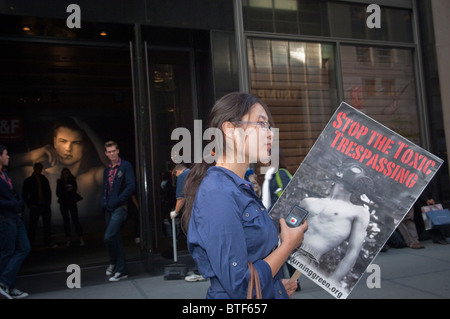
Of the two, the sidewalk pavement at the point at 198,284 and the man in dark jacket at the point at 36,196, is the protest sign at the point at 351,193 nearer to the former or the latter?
the sidewalk pavement at the point at 198,284

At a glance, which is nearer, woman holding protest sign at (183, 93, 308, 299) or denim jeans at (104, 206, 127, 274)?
woman holding protest sign at (183, 93, 308, 299)

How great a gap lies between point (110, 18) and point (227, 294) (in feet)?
19.0

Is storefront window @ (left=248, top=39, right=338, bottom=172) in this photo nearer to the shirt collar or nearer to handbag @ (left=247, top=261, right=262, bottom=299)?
the shirt collar

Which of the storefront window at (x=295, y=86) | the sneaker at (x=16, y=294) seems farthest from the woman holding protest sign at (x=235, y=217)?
the storefront window at (x=295, y=86)

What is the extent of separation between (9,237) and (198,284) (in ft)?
8.44

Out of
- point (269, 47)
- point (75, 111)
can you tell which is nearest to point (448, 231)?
point (269, 47)

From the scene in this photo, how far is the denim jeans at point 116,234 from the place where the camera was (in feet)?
19.7

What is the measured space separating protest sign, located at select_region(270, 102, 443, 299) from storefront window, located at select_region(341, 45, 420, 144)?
669 cm

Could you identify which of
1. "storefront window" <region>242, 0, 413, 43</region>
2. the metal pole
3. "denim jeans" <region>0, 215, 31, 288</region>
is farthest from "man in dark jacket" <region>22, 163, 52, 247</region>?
"storefront window" <region>242, 0, 413, 43</region>

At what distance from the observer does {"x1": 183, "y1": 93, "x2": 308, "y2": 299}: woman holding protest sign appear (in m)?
1.44

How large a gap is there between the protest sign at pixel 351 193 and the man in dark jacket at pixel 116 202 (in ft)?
15.3

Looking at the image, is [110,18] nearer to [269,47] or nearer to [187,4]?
[187,4]

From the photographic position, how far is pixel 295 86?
7.82m
